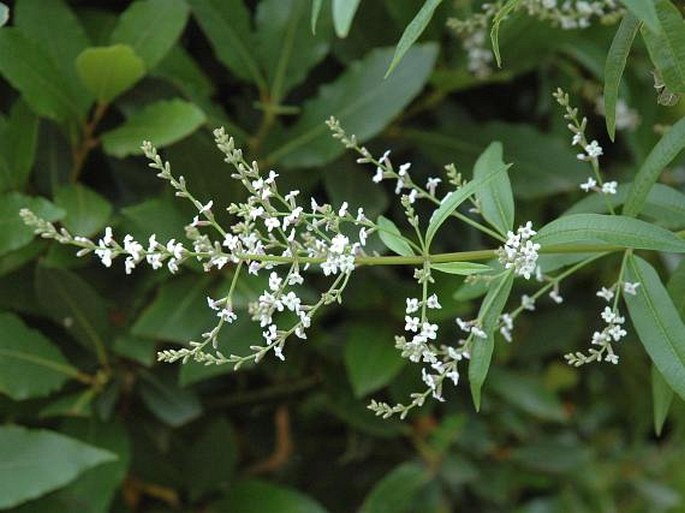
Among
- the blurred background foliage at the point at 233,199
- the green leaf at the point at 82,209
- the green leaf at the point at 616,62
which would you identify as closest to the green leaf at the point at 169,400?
the blurred background foliage at the point at 233,199

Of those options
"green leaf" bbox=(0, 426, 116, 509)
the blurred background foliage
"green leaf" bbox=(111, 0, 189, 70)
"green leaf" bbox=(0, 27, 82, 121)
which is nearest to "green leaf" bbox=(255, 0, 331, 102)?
the blurred background foliage

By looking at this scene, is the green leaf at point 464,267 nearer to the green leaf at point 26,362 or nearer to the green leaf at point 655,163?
the green leaf at point 655,163

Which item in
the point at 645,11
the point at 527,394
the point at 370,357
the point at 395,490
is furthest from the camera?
the point at 527,394

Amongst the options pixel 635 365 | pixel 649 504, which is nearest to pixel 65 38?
pixel 635 365

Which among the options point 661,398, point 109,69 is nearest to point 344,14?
point 661,398

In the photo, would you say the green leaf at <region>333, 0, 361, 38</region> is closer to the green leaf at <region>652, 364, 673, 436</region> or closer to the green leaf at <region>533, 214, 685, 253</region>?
the green leaf at <region>533, 214, 685, 253</region>

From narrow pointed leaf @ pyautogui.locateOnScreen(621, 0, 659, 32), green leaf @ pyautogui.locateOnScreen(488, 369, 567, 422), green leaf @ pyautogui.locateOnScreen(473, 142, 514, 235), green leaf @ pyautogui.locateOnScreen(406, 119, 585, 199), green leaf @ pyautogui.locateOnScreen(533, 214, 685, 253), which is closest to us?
narrow pointed leaf @ pyautogui.locateOnScreen(621, 0, 659, 32)

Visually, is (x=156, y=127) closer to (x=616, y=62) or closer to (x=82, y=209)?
(x=82, y=209)
